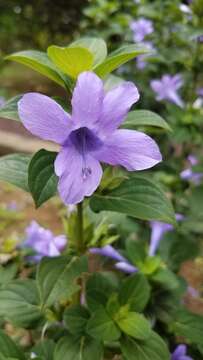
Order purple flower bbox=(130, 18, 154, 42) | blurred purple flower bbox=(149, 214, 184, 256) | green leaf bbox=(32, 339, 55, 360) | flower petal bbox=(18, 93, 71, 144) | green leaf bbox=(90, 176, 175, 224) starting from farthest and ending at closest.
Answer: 1. purple flower bbox=(130, 18, 154, 42)
2. blurred purple flower bbox=(149, 214, 184, 256)
3. green leaf bbox=(32, 339, 55, 360)
4. green leaf bbox=(90, 176, 175, 224)
5. flower petal bbox=(18, 93, 71, 144)

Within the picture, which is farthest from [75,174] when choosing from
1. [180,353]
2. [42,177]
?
[180,353]

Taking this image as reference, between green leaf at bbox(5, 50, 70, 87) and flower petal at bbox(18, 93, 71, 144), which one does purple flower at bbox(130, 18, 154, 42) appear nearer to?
green leaf at bbox(5, 50, 70, 87)

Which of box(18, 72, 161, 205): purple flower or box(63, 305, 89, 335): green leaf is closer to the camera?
box(18, 72, 161, 205): purple flower

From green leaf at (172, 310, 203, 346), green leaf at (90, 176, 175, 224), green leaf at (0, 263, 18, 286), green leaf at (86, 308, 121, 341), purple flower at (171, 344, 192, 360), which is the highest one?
green leaf at (90, 176, 175, 224)

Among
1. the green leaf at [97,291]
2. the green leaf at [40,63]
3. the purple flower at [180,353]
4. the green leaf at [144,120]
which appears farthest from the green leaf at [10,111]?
the purple flower at [180,353]

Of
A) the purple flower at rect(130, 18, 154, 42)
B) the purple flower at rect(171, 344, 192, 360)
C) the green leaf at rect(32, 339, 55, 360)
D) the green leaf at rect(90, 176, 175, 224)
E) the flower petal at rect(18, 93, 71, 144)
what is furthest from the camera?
the purple flower at rect(130, 18, 154, 42)

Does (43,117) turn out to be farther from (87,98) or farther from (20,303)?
(20,303)

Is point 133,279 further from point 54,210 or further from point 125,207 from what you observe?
point 54,210

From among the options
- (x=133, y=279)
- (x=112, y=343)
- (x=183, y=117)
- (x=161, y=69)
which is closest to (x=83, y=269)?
(x=133, y=279)

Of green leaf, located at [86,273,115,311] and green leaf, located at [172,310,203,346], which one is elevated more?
green leaf, located at [86,273,115,311]

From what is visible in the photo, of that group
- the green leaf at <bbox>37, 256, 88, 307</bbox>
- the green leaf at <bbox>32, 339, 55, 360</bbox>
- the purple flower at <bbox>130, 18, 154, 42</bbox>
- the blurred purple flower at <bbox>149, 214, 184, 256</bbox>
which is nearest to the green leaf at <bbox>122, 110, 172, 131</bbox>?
the green leaf at <bbox>37, 256, 88, 307</bbox>
